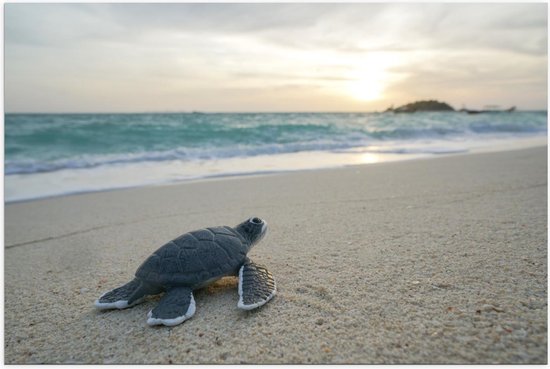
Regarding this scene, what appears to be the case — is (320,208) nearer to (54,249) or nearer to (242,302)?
(242,302)

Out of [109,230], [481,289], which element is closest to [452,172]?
[481,289]

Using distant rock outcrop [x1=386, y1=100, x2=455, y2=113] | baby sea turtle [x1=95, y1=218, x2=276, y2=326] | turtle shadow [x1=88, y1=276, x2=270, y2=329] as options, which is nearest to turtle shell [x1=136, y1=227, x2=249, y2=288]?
baby sea turtle [x1=95, y1=218, x2=276, y2=326]

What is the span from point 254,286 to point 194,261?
39 cm

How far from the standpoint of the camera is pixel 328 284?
2369mm

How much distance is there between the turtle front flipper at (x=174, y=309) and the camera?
6.64 ft

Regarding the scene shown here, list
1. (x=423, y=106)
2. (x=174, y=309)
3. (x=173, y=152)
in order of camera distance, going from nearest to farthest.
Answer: (x=174, y=309) → (x=173, y=152) → (x=423, y=106)

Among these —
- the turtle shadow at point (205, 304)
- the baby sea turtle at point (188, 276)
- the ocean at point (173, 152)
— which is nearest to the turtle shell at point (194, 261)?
the baby sea turtle at point (188, 276)

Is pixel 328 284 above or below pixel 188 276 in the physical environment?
below

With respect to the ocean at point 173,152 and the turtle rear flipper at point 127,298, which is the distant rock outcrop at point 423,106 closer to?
the ocean at point 173,152

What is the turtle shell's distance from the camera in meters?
2.20

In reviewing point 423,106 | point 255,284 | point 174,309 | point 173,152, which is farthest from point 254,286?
point 423,106

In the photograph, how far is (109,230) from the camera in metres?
4.26

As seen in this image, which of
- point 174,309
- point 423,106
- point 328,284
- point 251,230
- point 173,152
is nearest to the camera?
point 174,309

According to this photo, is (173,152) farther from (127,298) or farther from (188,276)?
(188,276)
